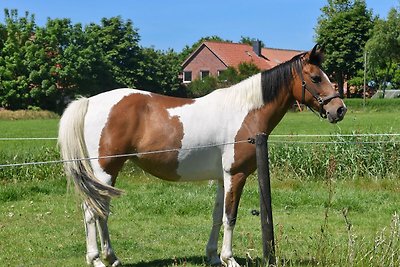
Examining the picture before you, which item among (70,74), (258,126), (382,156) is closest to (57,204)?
(258,126)

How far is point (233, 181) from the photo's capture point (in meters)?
6.02

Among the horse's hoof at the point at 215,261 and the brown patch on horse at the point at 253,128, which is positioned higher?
the brown patch on horse at the point at 253,128

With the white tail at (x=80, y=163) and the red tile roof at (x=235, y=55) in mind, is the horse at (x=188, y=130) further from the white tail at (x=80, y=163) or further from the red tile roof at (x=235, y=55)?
the red tile roof at (x=235, y=55)

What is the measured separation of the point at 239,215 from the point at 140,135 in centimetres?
351

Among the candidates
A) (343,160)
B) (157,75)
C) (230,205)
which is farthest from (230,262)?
(157,75)

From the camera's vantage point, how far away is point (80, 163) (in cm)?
594

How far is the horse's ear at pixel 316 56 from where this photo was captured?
609 centimetres

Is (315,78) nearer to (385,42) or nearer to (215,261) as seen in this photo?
(215,261)

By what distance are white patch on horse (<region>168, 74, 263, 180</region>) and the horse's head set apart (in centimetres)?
48

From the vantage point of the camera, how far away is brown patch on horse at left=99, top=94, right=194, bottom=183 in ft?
19.7

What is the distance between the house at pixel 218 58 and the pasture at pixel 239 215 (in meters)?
57.6

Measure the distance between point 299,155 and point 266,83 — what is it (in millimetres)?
6592

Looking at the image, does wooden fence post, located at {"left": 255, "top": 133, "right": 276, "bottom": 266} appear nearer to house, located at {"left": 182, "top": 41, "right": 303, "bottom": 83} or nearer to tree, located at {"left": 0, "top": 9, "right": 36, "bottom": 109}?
tree, located at {"left": 0, "top": 9, "right": 36, "bottom": 109}

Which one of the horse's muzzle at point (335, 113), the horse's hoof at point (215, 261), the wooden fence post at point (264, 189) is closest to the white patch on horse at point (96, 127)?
the horse's hoof at point (215, 261)
